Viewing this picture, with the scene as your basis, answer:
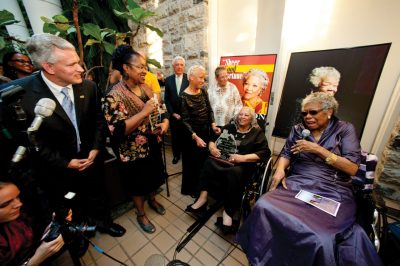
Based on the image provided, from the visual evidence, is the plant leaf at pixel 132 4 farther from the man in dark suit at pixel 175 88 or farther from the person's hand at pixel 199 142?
the person's hand at pixel 199 142

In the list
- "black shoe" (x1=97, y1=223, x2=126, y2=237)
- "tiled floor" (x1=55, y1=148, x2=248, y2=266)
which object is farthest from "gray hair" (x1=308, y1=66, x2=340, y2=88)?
Result: "black shoe" (x1=97, y1=223, x2=126, y2=237)

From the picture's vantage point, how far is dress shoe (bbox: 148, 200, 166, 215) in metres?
2.12

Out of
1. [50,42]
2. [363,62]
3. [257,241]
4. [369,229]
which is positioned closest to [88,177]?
[50,42]

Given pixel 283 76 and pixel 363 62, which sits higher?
pixel 363 62

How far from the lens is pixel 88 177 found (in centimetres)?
160

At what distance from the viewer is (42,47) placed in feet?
3.79

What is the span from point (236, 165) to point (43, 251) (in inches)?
60.2

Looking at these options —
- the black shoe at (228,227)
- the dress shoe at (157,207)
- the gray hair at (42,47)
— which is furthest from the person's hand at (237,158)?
the gray hair at (42,47)

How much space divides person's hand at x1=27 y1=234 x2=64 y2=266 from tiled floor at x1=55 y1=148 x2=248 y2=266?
78 centimetres

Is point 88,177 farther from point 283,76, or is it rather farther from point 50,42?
point 283,76

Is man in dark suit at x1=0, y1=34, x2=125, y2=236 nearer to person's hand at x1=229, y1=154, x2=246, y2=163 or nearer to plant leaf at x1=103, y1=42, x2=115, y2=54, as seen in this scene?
plant leaf at x1=103, y1=42, x2=115, y2=54

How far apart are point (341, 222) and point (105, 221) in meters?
2.08

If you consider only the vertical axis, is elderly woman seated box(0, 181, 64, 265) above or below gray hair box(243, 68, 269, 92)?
below

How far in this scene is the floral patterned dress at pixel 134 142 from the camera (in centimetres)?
146
